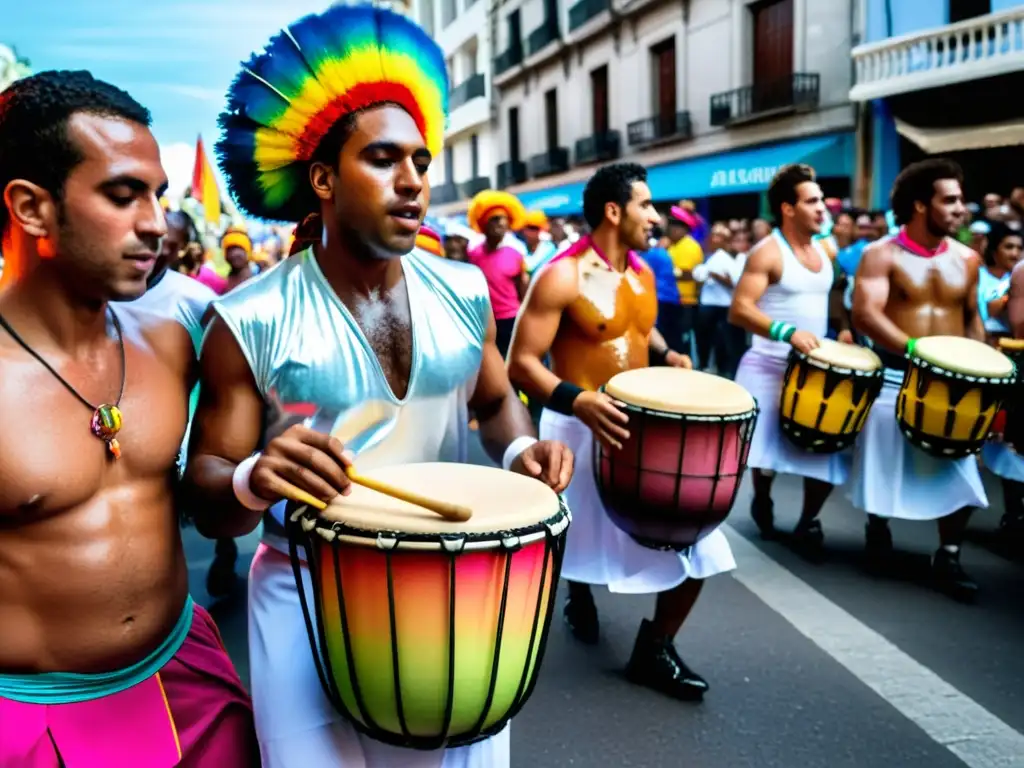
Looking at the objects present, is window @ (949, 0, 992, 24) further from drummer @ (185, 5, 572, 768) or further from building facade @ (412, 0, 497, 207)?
building facade @ (412, 0, 497, 207)

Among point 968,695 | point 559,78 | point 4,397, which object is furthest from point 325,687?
point 559,78

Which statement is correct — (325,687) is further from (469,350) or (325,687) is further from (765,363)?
(765,363)

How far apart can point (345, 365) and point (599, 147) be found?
2453 cm

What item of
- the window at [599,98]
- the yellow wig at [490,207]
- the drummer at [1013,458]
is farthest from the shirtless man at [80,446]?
the window at [599,98]

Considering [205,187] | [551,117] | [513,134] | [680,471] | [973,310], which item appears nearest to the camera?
[680,471]

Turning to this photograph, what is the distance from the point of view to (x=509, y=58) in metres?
32.3

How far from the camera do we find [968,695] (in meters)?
3.49

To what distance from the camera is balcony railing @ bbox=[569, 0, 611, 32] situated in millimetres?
25016

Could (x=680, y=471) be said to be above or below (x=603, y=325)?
below

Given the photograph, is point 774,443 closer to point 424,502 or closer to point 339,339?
point 339,339

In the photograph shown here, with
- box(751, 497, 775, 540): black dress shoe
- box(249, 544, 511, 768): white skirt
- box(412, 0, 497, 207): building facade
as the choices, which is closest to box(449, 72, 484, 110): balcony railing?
box(412, 0, 497, 207): building facade

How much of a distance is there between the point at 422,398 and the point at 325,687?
→ 2.08ft

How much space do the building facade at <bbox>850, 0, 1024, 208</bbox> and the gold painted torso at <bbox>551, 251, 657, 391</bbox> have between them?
1167cm

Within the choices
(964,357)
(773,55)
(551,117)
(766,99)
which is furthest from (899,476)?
(551,117)
